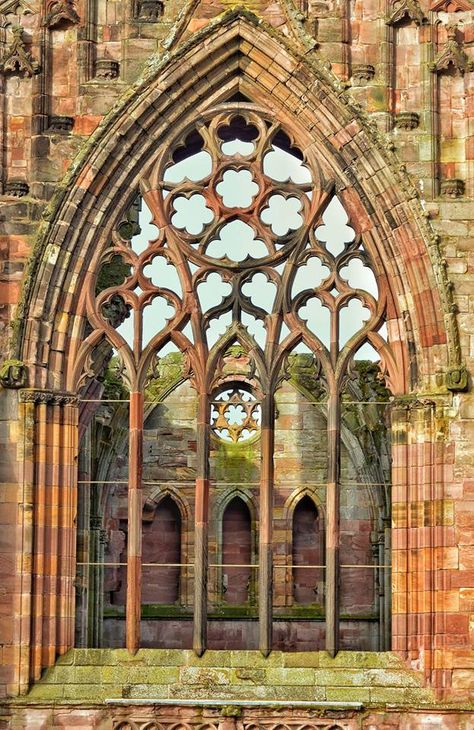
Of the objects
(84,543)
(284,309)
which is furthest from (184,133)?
(84,543)

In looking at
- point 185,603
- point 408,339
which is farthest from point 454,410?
point 185,603

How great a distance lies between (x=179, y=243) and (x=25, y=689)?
592cm

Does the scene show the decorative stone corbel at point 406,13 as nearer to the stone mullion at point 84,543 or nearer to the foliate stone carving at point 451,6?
the foliate stone carving at point 451,6

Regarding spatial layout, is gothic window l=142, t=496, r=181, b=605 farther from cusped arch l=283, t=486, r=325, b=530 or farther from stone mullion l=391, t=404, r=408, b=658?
stone mullion l=391, t=404, r=408, b=658

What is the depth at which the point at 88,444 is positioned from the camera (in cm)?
3847

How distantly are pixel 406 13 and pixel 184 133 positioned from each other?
10.5ft

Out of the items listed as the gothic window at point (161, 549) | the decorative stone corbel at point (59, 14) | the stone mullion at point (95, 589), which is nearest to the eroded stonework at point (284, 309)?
the decorative stone corbel at point (59, 14)

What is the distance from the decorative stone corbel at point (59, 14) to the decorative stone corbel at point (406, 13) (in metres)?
4.01

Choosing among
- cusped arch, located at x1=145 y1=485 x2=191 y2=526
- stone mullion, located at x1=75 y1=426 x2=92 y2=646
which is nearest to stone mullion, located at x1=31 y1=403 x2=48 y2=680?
stone mullion, located at x1=75 y1=426 x2=92 y2=646

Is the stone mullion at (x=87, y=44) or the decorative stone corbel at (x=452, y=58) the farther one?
the stone mullion at (x=87, y=44)

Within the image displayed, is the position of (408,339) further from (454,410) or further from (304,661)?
(304,661)

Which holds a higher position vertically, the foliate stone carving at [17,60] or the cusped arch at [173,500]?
the foliate stone carving at [17,60]

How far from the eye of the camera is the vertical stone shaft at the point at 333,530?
3114 centimetres

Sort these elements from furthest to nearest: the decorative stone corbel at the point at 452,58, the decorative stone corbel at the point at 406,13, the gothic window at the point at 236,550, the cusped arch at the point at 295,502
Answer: the cusped arch at the point at 295,502 → the gothic window at the point at 236,550 → the decorative stone corbel at the point at 406,13 → the decorative stone corbel at the point at 452,58
